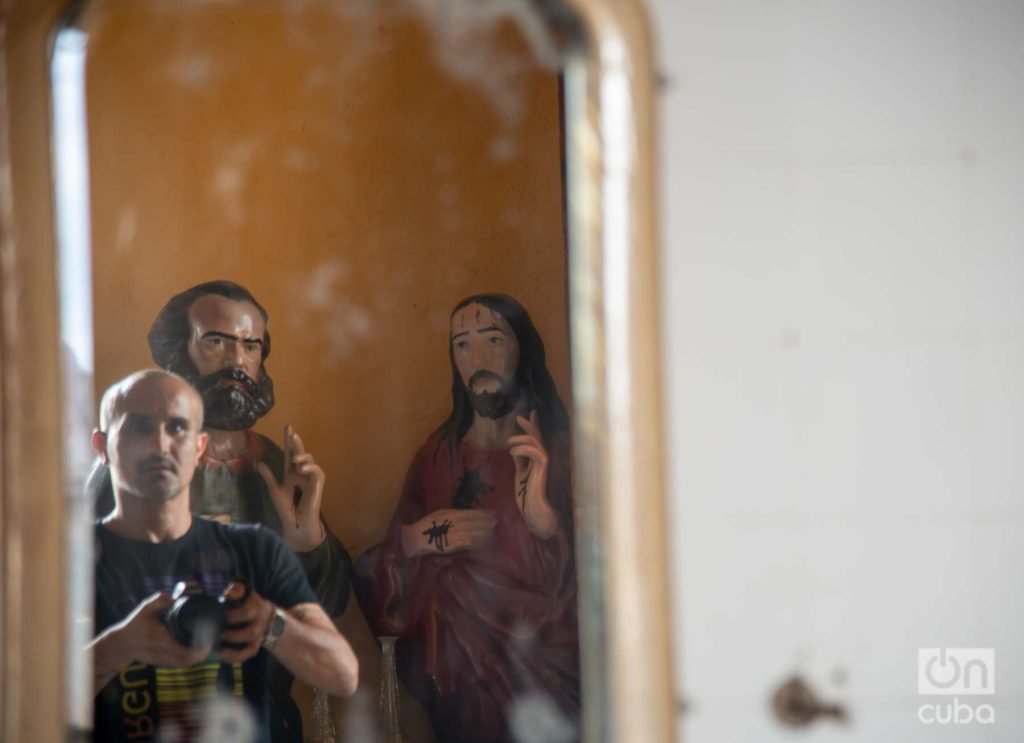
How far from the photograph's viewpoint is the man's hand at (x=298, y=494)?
132 centimetres

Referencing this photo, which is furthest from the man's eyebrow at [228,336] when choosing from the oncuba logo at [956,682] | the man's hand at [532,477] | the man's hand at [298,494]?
the oncuba logo at [956,682]

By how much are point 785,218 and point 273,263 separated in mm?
626

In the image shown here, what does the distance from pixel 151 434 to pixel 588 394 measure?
518 millimetres

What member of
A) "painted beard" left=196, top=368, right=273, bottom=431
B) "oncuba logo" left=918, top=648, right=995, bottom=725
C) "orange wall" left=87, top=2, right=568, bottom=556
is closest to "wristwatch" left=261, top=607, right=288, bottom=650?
"orange wall" left=87, top=2, right=568, bottom=556

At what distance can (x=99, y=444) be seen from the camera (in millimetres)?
1289

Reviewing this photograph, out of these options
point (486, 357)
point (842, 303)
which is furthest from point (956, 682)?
point (486, 357)

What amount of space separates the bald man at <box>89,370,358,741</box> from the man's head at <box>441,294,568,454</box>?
282 millimetres

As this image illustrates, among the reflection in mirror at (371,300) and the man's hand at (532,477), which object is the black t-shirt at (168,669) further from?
the man's hand at (532,477)

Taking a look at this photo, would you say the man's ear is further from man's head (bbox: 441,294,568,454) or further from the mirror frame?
man's head (bbox: 441,294,568,454)

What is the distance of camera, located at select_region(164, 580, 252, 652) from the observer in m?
1.27

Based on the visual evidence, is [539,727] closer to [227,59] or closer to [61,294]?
[61,294]

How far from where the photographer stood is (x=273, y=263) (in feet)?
4.37

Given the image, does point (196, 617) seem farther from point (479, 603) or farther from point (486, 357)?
point (486, 357)

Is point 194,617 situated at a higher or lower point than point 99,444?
lower
